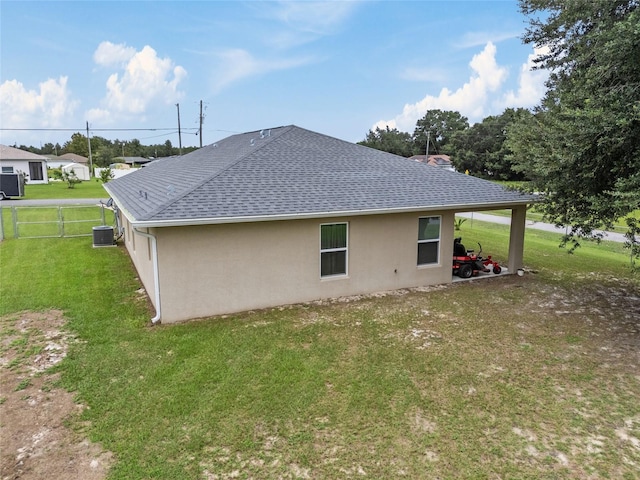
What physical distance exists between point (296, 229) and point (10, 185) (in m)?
29.8

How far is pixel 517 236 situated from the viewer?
12.2 metres

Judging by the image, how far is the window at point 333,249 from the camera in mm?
9617

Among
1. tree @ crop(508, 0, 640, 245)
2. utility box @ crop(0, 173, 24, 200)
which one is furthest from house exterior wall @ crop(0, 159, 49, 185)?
tree @ crop(508, 0, 640, 245)

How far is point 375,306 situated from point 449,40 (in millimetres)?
Result: 13987

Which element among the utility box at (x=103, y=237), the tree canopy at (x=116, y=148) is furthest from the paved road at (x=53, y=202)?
the tree canopy at (x=116, y=148)

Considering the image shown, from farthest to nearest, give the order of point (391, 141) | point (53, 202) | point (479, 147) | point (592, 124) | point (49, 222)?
point (391, 141), point (479, 147), point (53, 202), point (49, 222), point (592, 124)

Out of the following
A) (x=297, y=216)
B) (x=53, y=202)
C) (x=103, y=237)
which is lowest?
(x=103, y=237)

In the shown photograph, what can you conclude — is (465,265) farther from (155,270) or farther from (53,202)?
(53,202)

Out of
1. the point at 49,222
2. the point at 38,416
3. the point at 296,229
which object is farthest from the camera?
the point at 49,222

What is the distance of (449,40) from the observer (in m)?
17.9

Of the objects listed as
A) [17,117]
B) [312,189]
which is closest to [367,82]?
[312,189]

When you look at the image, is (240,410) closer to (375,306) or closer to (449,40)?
(375,306)

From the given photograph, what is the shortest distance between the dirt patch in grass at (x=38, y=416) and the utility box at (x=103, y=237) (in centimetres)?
831

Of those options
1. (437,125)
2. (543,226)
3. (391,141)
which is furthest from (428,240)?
(437,125)
